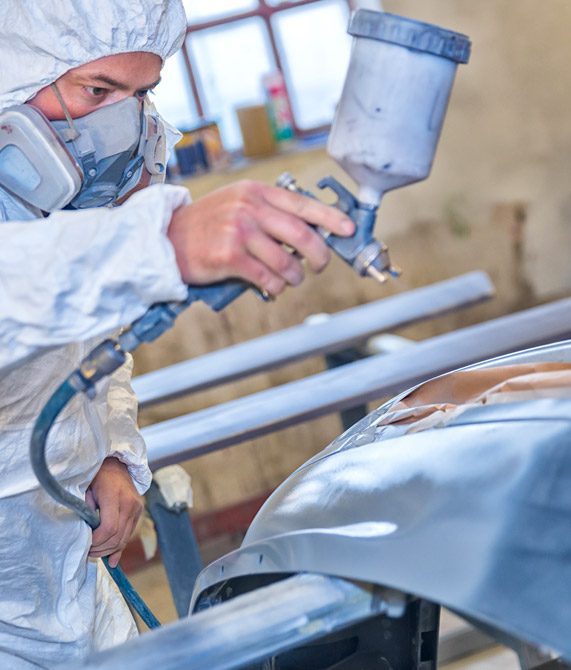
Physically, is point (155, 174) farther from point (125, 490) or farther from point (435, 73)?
point (435, 73)

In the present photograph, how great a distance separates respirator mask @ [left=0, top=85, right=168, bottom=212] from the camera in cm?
129

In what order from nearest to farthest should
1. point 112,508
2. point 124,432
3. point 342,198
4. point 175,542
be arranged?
point 342,198 → point 112,508 → point 124,432 → point 175,542

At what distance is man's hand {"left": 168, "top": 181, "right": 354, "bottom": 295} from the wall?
9.69 feet

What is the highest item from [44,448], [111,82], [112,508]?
[111,82]

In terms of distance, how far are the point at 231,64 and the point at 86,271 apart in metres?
3.33

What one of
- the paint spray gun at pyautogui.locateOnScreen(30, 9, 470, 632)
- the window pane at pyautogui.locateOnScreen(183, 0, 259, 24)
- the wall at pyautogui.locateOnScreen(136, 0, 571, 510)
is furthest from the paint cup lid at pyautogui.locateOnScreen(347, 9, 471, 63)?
the window pane at pyautogui.locateOnScreen(183, 0, 259, 24)

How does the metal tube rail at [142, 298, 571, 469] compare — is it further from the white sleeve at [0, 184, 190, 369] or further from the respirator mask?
the white sleeve at [0, 184, 190, 369]

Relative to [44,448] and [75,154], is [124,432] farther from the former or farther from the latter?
[44,448]

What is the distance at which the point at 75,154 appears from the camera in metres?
1.33

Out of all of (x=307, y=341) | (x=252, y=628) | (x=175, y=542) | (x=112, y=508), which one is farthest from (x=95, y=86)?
(x=307, y=341)

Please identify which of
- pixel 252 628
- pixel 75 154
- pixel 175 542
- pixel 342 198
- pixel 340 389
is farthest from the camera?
pixel 340 389

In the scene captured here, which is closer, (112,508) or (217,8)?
(112,508)

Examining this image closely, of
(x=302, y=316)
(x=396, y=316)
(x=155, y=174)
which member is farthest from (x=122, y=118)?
(x=302, y=316)

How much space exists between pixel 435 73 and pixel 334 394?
4.69 ft
